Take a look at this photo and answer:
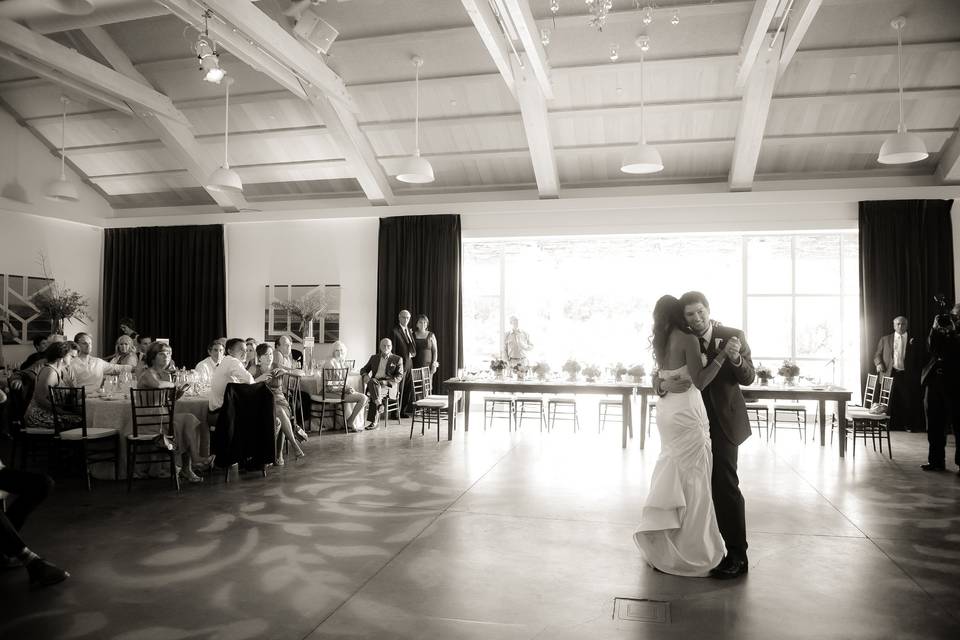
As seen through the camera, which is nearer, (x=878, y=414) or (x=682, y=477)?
(x=682, y=477)

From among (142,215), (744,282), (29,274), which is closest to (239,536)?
(744,282)

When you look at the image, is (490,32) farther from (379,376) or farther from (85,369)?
(85,369)

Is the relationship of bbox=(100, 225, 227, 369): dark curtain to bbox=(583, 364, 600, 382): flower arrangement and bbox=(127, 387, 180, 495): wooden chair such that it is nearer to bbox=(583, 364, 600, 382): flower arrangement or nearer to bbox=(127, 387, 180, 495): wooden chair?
bbox=(127, 387, 180, 495): wooden chair

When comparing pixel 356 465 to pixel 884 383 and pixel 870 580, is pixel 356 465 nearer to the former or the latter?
pixel 870 580

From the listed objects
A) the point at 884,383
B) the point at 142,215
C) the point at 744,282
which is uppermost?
the point at 142,215

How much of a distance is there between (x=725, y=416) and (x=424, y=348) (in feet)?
22.3

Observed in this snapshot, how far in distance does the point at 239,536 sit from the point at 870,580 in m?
3.85

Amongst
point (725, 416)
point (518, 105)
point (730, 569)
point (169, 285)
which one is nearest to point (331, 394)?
point (518, 105)

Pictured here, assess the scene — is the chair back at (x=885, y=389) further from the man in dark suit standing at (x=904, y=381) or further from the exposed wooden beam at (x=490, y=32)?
the exposed wooden beam at (x=490, y=32)

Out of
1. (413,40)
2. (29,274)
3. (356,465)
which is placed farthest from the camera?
(29,274)

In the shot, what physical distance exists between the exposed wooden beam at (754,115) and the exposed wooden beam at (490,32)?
9.79 ft

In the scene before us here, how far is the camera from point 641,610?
10.6 ft

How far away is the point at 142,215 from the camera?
12.8m

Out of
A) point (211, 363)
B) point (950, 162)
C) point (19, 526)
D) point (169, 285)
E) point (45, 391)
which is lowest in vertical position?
point (19, 526)
